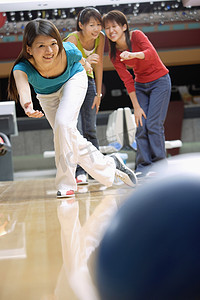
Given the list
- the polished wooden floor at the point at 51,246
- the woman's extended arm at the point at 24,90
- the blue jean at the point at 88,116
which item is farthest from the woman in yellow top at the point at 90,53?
the polished wooden floor at the point at 51,246

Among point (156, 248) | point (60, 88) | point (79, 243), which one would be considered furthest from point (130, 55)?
point (156, 248)

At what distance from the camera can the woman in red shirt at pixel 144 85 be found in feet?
8.84

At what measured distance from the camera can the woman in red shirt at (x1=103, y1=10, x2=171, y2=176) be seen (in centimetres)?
269

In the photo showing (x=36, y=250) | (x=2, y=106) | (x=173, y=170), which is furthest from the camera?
(x=2, y=106)

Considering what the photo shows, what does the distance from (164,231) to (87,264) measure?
29 cm

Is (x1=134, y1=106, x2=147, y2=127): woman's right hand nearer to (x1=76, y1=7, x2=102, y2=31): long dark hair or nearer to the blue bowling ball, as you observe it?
(x1=76, y1=7, x2=102, y2=31): long dark hair

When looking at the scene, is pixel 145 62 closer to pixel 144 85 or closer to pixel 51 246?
pixel 144 85

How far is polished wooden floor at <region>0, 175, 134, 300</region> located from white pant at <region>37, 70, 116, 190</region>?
131mm

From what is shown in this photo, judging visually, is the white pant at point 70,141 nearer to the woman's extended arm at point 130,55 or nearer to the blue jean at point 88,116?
the woman's extended arm at point 130,55

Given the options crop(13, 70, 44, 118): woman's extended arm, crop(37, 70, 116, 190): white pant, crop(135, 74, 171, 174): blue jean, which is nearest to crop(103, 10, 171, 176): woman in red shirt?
crop(135, 74, 171, 174): blue jean

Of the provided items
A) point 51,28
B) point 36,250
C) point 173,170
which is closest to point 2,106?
point 51,28

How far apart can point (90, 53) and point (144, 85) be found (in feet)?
1.22

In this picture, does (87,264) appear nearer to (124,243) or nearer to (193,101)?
Result: (124,243)

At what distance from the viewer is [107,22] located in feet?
8.98
